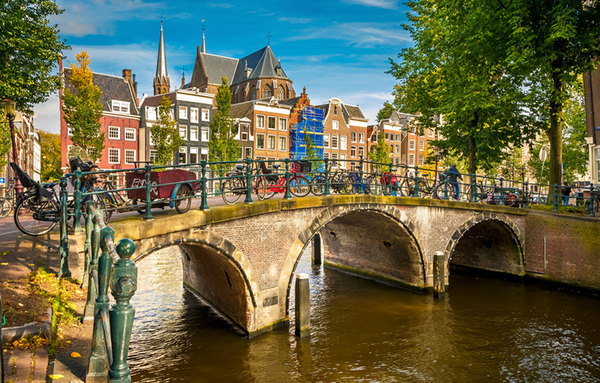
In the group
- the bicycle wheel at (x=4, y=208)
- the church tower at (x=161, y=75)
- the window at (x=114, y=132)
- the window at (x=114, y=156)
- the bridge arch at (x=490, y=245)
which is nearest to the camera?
the bicycle wheel at (x=4, y=208)

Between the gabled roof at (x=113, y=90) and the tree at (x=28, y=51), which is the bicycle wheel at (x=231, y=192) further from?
the gabled roof at (x=113, y=90)

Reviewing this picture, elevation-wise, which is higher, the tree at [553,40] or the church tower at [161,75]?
the church tower at [161,75]

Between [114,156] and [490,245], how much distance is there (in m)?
30.9

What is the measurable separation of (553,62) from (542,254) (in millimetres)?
7788

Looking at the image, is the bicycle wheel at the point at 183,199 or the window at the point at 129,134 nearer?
the bicycle wheel at the point at 183,199

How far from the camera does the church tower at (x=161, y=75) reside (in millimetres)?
58875

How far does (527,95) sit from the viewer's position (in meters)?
18.8

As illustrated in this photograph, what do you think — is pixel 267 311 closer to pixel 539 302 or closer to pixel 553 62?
pixel 539 302

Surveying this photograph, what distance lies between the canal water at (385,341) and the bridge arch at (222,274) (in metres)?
0.47

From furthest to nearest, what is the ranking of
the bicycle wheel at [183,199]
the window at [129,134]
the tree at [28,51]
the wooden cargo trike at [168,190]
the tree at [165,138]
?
the window at [129,134], the tree at [165,138], the tree at [28,51], the bicycle wheel at [183,199], the wooden cargo trike at [168,190]

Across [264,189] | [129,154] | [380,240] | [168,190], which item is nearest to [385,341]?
[264,189]

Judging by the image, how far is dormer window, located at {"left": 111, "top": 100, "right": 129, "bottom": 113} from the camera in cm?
3769

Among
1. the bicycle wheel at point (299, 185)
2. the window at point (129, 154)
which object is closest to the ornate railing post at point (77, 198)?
the bicycle wheel at point (299, 185)

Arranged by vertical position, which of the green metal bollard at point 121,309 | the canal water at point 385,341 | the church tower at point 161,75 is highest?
the church tower at point 161,75
